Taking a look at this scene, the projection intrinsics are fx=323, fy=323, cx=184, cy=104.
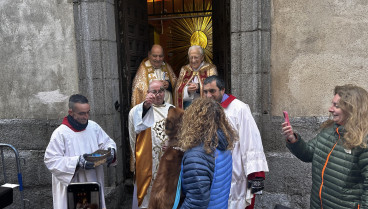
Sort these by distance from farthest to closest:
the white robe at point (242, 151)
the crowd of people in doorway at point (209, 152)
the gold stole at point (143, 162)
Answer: the gold stole at point (143, 162), the white robe at point (242, 151), the crowd of people in doorway at point (209, 152)

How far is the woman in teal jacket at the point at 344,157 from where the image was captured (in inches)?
90.9

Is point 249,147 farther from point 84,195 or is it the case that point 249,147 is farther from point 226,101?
point 84,195

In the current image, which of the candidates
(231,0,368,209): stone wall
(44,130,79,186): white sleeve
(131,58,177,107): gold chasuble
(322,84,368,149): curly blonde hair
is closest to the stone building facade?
(231,0,368,209): stone wall

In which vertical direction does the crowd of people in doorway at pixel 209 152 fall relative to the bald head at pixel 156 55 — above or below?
below

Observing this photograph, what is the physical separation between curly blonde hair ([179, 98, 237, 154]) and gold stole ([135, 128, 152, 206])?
1.77 m

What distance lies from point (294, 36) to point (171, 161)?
2.88m

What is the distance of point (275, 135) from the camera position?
4527mm

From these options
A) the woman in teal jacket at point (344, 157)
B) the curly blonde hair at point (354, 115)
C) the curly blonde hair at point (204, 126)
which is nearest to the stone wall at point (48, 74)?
the curly blonde hair at point (204, 126)

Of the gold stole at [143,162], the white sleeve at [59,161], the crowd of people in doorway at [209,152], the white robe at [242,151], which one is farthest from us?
the gold stole at [143,162]

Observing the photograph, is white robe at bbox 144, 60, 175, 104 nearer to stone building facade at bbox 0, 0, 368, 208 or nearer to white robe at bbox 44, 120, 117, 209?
stone building facade at bbox 0, 0, 368, 208

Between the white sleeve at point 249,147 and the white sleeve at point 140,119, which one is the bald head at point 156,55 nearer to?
the white sleeve at point 140,119

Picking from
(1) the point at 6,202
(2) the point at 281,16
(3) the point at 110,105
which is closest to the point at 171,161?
(1) the point at 6,202

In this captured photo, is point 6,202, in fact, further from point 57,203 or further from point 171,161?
point 171,161

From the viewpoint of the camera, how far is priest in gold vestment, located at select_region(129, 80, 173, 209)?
12.9 ft
